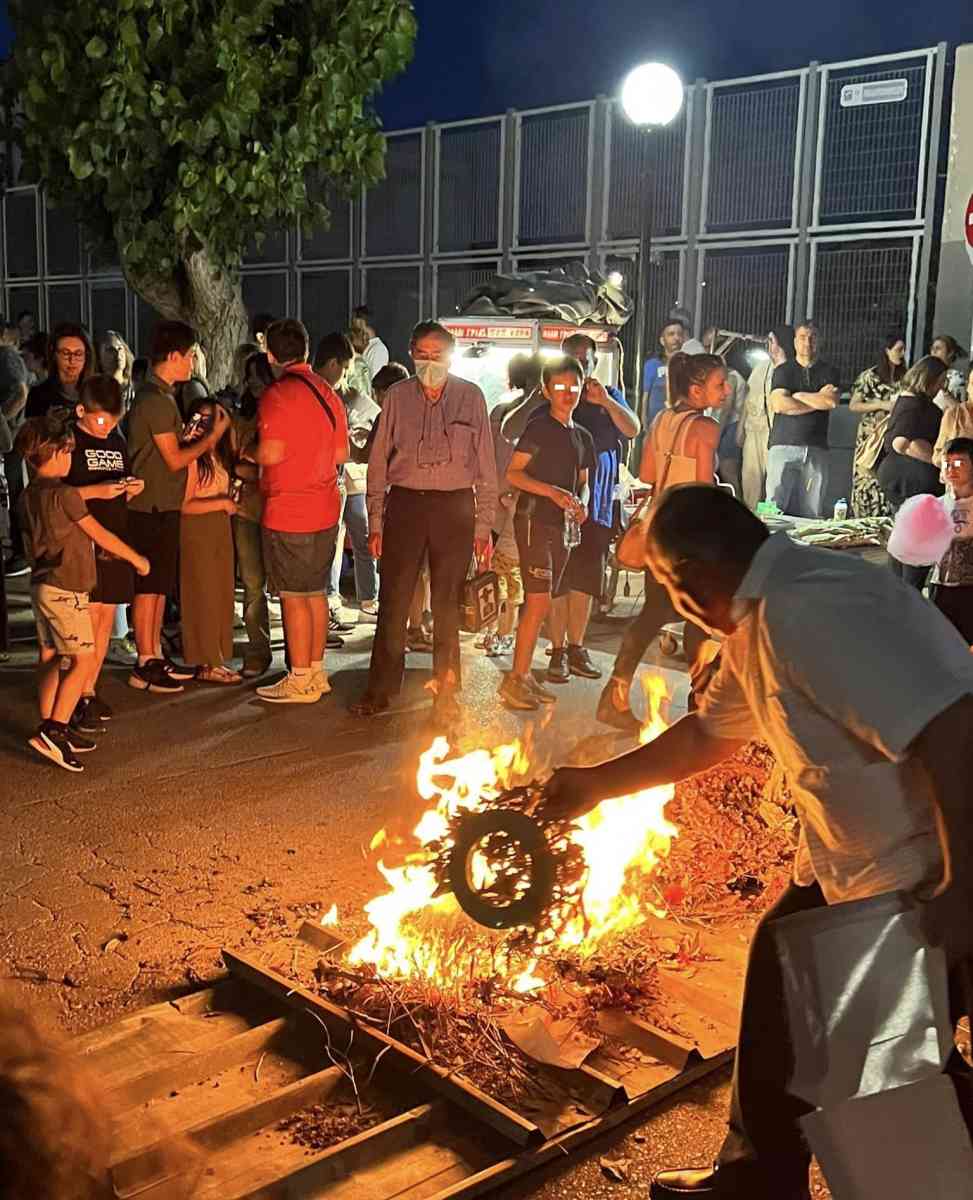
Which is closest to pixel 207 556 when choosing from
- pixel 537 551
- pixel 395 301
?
pixel 537 551

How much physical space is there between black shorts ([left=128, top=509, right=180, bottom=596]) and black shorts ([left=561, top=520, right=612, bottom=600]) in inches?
101

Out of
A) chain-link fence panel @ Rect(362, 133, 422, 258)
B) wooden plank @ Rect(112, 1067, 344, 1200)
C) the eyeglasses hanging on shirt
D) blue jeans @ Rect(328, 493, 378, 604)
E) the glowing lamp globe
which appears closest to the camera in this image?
wooden plank @ Rect(112, 1067, 344, 1200)

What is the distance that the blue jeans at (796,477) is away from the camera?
47.2 ft

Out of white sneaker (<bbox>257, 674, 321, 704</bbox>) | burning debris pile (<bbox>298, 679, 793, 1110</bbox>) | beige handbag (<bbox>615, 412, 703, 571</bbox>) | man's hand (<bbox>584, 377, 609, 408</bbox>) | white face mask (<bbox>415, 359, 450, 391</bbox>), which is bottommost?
white sneaker (<bbox>257, 674, 321, 704</bbox>)

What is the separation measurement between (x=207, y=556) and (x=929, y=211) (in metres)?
11.0

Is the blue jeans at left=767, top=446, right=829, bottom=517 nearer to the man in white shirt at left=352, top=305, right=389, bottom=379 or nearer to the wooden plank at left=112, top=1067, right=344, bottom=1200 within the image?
the man in white shirt at left=352, top=305, right=389, bottom=379

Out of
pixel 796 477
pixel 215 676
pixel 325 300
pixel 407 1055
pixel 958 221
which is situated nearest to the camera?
pixel 407 1055

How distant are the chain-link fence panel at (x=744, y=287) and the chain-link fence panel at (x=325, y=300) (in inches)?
263

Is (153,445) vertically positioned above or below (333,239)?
below

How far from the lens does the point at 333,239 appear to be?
22547mm

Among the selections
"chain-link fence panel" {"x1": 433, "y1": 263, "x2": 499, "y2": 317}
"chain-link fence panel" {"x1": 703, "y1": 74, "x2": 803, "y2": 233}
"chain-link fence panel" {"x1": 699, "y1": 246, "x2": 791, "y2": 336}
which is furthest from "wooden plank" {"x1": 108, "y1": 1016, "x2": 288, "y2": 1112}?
"chain-link fence panel" {"x1": 433, "y1": 263, "x2": 499, "y2": 317}

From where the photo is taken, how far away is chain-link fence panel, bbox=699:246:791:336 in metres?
17.4

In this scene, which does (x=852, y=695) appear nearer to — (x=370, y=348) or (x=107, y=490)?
(x=107, y=490)

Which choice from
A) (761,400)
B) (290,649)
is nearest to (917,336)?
(761,400)
